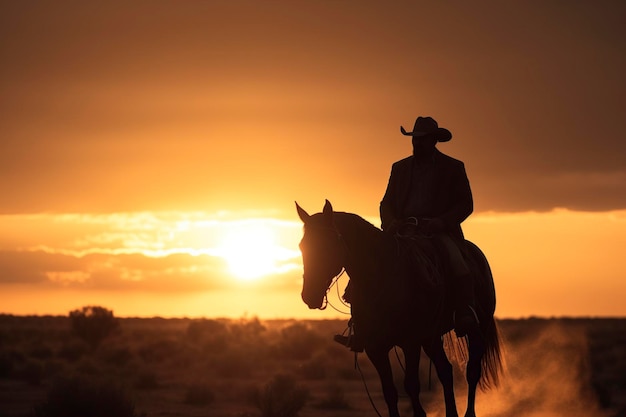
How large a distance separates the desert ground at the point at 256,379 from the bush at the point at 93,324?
0.88ft

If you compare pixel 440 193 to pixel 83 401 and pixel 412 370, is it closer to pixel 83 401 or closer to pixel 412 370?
pixel 412 370

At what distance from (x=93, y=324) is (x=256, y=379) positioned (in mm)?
18247

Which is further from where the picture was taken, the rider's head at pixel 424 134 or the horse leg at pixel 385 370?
the rider's head at pixel 424 134

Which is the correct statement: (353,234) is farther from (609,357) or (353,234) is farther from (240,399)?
(609,357)

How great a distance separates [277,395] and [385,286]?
17.9 m

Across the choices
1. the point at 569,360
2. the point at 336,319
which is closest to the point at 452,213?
the point at 569,360

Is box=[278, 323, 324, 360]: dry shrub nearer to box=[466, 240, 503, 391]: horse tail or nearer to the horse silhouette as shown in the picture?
box=[466, 240, 503, 391]: horse tail

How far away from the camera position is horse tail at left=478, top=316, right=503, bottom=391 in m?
16.1

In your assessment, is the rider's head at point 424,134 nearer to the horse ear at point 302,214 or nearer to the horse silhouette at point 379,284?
the horse silhouette at point 379,284

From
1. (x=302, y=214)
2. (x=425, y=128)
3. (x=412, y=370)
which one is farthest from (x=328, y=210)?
(x=425, y=128)

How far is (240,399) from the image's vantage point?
3466cm

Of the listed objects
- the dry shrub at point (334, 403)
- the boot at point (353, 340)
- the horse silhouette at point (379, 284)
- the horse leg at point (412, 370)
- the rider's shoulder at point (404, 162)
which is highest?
the rider's shoulder at point (404, 162)

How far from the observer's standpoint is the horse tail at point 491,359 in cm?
1609

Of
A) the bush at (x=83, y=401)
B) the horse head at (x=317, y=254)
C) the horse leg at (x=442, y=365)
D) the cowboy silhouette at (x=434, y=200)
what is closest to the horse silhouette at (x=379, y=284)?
the horse head at (x=317, y=254)
